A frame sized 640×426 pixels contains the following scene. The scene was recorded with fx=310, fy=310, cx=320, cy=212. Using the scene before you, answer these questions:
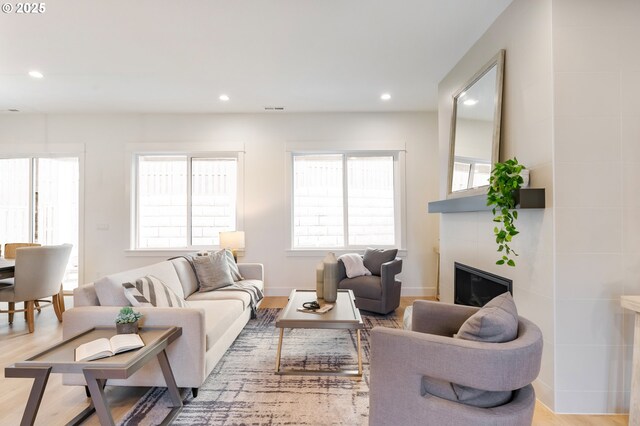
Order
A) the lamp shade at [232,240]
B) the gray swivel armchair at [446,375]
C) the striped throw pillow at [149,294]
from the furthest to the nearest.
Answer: the lamp shade at [232,240] < the striped throw pillow at [149,294] < the gray swivel armchair at [446,375]

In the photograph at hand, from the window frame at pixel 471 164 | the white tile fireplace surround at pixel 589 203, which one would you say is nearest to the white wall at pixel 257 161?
the window frame at pixel 471 164

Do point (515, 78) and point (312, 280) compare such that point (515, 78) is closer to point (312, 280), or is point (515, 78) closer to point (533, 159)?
point (533, 159)

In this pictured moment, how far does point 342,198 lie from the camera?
16.3 feet

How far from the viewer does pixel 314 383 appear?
225cm

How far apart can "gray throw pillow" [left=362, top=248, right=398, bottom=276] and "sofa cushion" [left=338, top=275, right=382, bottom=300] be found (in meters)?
0.18

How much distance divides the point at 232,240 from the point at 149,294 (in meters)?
2.13

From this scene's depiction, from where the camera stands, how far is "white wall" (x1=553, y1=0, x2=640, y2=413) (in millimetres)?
1904

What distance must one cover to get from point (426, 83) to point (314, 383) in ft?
11.5

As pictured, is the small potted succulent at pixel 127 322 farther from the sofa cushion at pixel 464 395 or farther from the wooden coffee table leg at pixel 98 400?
the sofa cushion at pixel 464 395

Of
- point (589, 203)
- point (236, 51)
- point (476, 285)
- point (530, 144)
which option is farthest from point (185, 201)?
point (589, 203)

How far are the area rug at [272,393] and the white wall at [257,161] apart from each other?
2001mm

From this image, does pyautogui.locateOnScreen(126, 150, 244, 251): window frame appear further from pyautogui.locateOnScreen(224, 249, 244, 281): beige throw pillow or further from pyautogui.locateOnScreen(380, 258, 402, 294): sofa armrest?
pyautogui.locateOnScreen(380, 258, 402, 294): sofa armrest

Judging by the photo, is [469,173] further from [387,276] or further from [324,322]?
[324,322]

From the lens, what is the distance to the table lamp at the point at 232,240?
432cm
